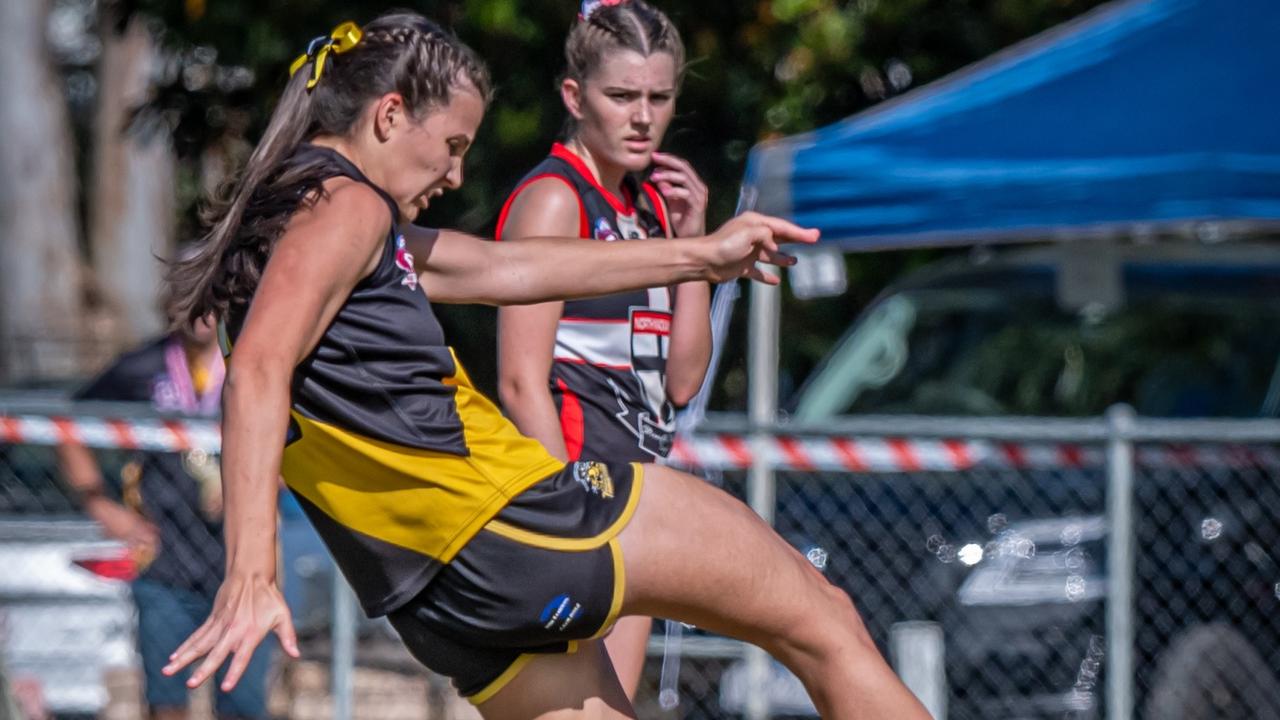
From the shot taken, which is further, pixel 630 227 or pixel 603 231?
pixel 630 227

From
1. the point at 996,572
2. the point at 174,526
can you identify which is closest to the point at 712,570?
the point at 996,572

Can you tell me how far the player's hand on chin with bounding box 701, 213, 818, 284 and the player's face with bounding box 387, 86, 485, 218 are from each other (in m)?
0.50

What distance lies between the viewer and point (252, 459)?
2773 mm

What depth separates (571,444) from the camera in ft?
13.1

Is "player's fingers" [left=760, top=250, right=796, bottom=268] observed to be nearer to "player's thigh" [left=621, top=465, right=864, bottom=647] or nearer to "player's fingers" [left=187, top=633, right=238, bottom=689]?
"player's thigh" [left=621, top=465, right=864, bottom=647]

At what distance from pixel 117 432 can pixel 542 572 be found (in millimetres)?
3767

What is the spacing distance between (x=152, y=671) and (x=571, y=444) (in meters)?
2.91

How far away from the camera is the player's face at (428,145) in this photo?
3225 millimetres

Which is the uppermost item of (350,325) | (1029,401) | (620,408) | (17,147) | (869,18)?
(17,147)

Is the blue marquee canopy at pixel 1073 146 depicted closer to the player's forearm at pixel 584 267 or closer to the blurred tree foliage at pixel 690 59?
the blurred tree foliage at pixel 690 59

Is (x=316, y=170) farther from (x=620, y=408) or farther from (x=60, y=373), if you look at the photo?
(x=60, y=373)

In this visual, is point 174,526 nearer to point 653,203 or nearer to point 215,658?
point 653,203

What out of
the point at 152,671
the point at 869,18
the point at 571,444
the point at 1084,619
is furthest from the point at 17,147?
the point at 571,444

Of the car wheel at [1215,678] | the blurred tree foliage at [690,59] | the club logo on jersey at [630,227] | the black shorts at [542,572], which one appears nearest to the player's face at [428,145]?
the black shorts at [542,572]
